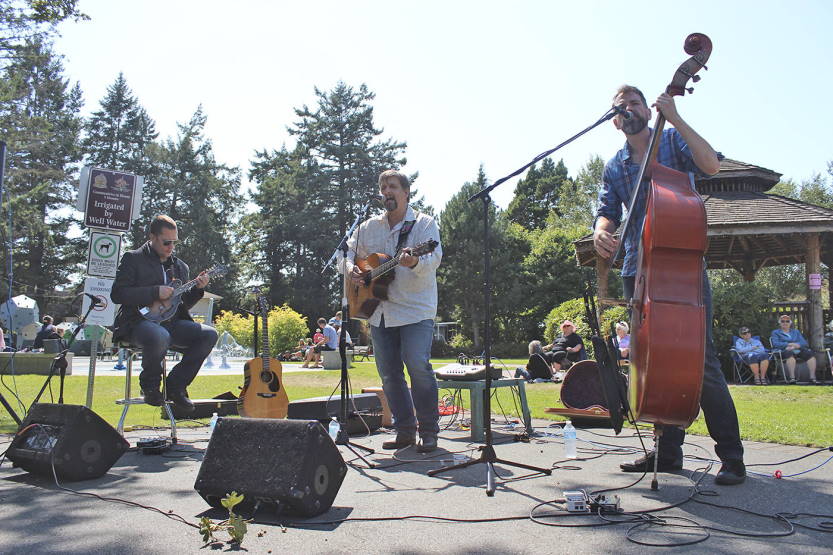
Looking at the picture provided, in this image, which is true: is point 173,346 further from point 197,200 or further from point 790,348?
point 197,200

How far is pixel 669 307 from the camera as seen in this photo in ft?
9.45

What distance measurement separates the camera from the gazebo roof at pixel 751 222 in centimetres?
1362

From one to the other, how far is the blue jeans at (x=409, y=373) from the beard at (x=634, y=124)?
2032mm

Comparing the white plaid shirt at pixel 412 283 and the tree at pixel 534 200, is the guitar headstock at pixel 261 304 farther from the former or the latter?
the tree at pixel 534 200

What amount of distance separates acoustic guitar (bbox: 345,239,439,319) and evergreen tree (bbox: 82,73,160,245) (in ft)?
150

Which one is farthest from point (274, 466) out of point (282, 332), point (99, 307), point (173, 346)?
point (282, 332)

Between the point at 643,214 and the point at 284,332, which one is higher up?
the point at 643,214

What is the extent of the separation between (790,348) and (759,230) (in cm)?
275

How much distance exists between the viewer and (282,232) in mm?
46281

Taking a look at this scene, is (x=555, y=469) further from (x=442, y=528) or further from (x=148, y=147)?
(x=148, y=147)

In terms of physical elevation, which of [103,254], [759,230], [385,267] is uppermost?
[759,230]

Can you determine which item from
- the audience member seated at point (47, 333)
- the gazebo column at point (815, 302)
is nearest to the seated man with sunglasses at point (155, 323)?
the gazebo column at point (815, 302)

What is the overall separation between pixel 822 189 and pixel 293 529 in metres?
50.3

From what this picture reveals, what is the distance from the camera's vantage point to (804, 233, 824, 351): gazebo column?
13.6 meters
